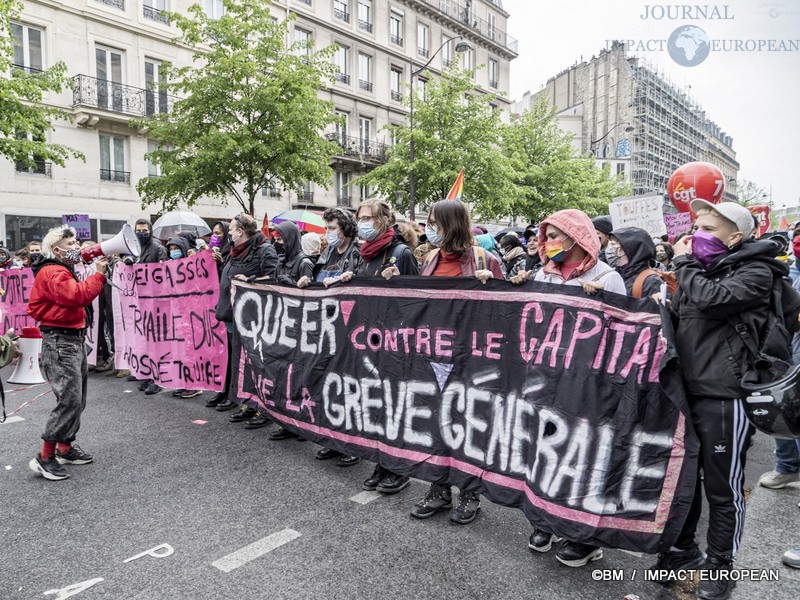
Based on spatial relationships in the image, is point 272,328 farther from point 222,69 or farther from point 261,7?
point 261,7

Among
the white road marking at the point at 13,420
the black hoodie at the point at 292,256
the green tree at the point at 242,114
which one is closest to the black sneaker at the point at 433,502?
the black hoodie at the point at 292,256

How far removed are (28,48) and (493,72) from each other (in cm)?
3130

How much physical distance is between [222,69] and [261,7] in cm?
251

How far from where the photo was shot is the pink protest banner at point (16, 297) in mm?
9445

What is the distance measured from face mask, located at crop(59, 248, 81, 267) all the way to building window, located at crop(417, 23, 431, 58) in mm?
34374

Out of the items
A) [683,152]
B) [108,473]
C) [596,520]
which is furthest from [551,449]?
[683,152]

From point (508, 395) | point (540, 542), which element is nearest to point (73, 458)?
point (508, 395)

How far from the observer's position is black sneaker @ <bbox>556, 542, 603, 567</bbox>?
9.77 feet

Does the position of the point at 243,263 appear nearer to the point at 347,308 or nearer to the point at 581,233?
the point at 347,308

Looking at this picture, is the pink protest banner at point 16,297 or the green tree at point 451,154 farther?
the green tree at point 451,154

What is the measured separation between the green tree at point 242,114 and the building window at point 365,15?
15175 mm

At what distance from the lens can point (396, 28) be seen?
33812mm

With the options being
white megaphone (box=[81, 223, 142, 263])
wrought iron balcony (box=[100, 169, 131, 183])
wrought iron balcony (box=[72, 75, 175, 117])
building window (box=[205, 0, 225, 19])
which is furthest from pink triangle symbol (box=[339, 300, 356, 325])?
building window (box=[205, 0, 225, 19])

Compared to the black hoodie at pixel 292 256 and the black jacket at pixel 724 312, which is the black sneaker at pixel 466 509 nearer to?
the black jacket at pixel 724 312
